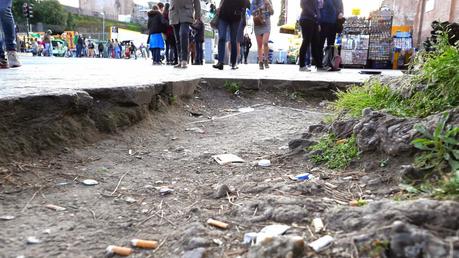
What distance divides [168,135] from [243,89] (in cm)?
188

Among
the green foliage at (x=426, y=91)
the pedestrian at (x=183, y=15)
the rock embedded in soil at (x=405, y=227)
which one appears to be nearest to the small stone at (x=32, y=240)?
the rock embedded in soil at (x=405, y=227)

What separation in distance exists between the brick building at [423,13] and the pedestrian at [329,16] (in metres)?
6.32

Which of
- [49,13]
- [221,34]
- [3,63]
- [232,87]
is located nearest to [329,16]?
[221,34]

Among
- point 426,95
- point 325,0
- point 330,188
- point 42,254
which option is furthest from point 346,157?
point 325,0

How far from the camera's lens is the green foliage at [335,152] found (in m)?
2.14

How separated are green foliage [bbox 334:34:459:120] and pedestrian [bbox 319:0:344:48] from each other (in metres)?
5.20

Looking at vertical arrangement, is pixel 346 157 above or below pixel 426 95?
below

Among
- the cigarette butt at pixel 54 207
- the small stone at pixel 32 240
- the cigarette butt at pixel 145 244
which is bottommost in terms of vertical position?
the small stone at pixel 32 240

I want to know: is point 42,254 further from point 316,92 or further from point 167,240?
point 316,92

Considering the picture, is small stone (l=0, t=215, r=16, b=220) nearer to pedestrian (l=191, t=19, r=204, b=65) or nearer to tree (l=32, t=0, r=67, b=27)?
pedestrian (l=191, t=19, r=204, b=65)

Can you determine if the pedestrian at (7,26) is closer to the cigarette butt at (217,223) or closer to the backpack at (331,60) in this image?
the cigarette butt at (217,223)

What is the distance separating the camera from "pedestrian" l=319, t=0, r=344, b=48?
7723mm

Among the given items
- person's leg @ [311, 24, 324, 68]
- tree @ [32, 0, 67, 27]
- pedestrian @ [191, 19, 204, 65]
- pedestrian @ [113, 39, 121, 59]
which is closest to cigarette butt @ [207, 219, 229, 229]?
person's leg @ [311, 24, 324, 68]

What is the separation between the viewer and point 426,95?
7.29ft
